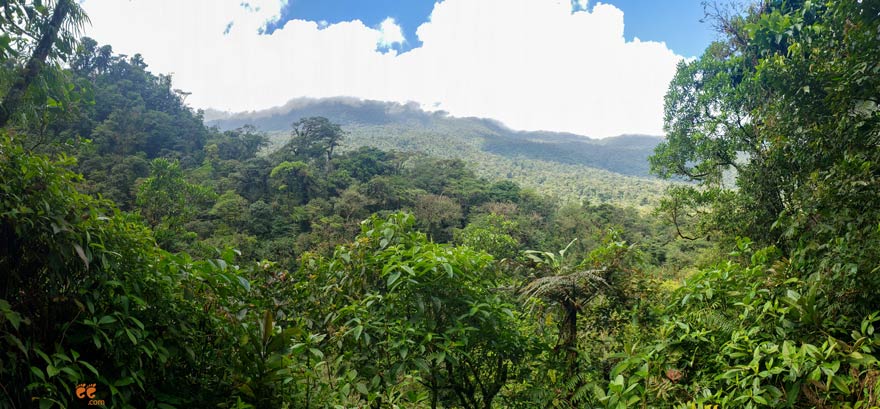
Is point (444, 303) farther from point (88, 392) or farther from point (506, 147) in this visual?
point (506, 147)

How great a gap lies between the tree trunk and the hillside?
49546 millimetres

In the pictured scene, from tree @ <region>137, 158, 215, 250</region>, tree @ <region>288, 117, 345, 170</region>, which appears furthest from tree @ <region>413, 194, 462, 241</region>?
tree @ <region>288, 117, 345, 170</region>

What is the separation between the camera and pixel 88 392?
1222mm

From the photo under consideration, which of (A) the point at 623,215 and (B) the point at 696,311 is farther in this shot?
(A) the point at 623,215

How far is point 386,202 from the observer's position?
25.5 meters

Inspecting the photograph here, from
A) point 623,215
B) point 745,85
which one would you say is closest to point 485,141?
point 623,215

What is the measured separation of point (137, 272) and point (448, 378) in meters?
1.37

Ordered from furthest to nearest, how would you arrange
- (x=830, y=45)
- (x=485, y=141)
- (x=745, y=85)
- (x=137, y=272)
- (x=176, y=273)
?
(x=485, y=141) < (x=745, y=85) < (x=830, y=45) < (x=176, y=273) < (x=137, y=272)

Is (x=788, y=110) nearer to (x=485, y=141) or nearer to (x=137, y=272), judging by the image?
(x=137, y=272)

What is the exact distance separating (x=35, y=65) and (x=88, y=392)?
284 cm

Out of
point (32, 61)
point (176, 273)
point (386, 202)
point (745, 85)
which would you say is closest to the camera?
point (176, 273)

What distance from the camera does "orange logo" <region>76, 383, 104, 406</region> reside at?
1.22 metres

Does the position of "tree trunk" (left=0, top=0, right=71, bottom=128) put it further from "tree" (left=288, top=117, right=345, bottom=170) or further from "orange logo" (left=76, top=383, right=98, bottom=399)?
"tree" (left=288, top=117, right=345, bottom=170)

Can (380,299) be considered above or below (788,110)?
below
